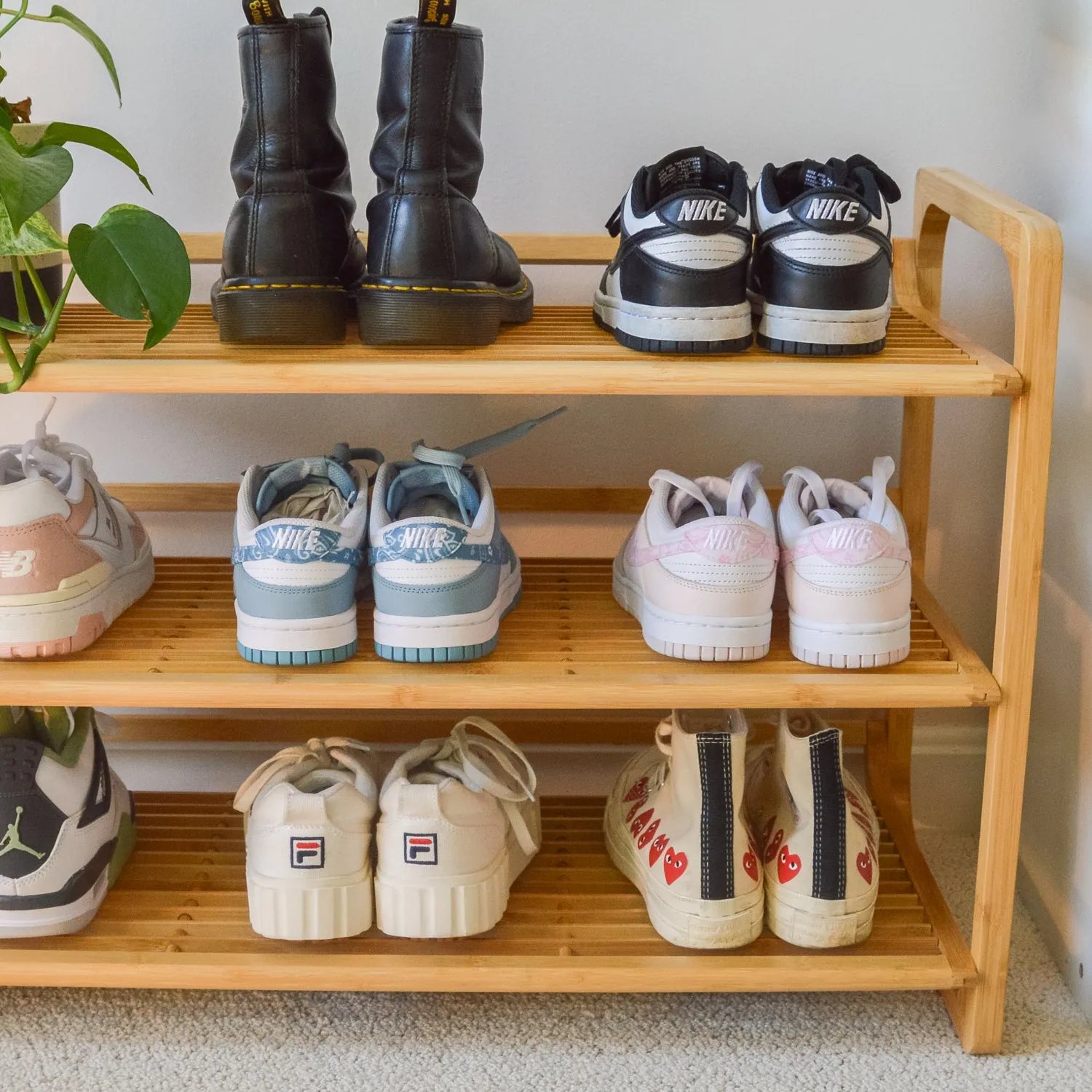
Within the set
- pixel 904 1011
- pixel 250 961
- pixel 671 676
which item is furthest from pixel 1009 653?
pixel 250 961

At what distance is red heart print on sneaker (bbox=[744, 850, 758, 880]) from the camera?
3.58ft

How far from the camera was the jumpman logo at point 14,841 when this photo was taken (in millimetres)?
1064

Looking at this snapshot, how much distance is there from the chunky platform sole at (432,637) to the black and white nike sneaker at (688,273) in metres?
0.27

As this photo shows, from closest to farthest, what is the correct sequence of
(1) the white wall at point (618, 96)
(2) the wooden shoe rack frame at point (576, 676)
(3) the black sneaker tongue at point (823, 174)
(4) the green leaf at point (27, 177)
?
(4) the green leaf at point (27, 177) → (2) the wooden shoe rack frame at point (576, 676) → (3) the black sneaker tongue at point (823, 174) → (1) the white wall at point (618, 96)

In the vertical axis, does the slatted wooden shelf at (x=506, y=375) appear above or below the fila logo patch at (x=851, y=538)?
above

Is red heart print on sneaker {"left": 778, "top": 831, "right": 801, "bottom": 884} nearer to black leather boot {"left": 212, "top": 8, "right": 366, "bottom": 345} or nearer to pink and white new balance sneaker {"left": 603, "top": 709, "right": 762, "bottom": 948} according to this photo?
pink and white new balance sneaker {"left": 603, "top": 709, "right": 762, "bottom": 948}

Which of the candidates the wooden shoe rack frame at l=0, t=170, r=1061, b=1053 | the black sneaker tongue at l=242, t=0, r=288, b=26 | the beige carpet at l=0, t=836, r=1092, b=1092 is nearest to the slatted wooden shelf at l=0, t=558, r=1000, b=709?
the wooden shoe rack frame at l=0, t=170, r=1061, b=1053

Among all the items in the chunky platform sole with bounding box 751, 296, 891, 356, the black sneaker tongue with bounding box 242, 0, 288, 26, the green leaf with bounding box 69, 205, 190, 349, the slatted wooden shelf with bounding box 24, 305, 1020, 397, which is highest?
the black sneaker tongue with bounding box 242, 0, 288, 26

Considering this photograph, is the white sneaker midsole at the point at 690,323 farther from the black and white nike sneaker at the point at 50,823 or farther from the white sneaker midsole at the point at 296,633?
the black and white nike sneaker at the point at 50,823

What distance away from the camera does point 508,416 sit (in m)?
1.37

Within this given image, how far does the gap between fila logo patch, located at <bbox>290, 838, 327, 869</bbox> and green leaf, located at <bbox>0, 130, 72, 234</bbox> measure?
561 millimetres

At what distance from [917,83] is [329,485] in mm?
755

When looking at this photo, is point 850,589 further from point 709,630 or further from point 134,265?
point 134,265

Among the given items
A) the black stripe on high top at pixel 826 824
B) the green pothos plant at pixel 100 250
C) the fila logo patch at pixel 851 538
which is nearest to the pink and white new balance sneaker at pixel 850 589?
the fila logo patch at pixel 851 538
